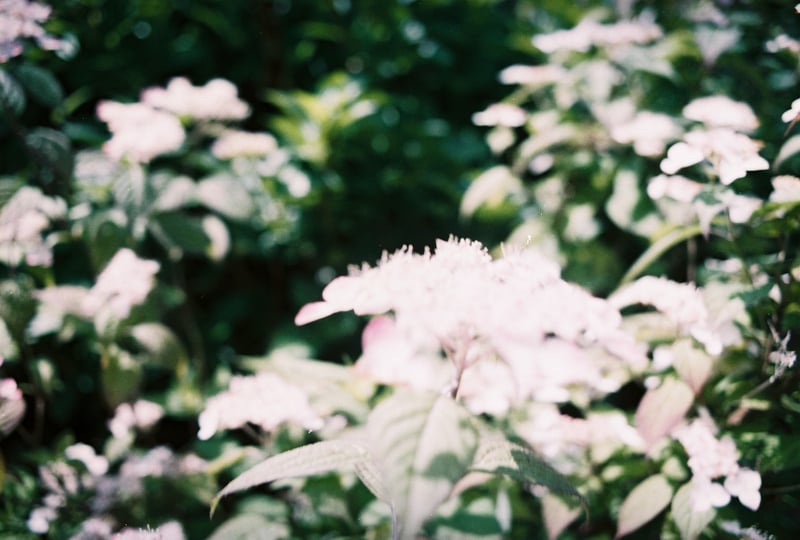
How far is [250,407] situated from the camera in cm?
90

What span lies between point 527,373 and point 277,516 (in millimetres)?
609

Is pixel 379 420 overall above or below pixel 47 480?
above

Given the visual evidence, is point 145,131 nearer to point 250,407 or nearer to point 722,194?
point 250,407

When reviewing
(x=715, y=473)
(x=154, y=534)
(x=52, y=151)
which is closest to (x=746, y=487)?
(x=715, y=473)

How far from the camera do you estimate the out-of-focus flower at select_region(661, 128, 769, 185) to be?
775 mm

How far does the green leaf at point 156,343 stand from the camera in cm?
118

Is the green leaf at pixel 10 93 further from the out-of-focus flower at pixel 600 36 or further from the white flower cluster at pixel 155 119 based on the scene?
the out-of-focus flower at pixel 600 36

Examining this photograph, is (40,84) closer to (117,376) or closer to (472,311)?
(117,376)

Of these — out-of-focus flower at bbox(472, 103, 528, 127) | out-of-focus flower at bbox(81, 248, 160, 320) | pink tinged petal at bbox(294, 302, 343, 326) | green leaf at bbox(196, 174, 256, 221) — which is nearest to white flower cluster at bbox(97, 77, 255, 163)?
green leaf at bbox(196, 174, 256, 221)

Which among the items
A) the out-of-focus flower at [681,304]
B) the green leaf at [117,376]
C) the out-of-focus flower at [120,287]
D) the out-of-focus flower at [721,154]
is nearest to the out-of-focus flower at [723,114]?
the out-of-focus flower at [721,154]

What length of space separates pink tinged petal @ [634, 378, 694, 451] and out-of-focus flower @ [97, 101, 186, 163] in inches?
41.0

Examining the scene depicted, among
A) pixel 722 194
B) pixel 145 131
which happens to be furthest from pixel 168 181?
pixel 722 194

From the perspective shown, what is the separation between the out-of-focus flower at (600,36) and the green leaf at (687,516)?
1.03 meters

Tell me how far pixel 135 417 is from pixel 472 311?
38.6 inches
